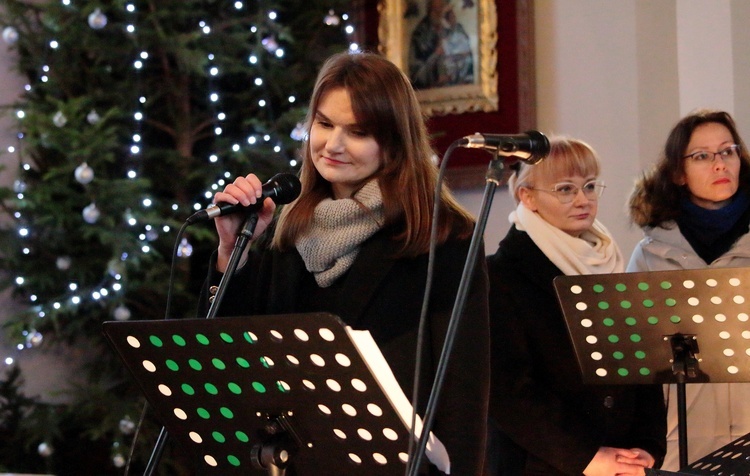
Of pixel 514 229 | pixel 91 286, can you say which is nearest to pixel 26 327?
pixel 91 286

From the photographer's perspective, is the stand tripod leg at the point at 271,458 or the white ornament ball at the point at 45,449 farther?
the white ornament ball at the point at 45,449

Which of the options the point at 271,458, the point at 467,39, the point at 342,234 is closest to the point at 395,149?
the point at 342,234

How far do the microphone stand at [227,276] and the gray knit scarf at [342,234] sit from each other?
7.2 inches

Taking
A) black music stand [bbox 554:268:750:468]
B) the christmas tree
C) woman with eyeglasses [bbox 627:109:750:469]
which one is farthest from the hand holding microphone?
the christmas tree

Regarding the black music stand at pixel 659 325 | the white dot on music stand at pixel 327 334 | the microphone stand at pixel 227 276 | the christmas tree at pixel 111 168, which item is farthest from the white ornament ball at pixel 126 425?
the white dot on music stand at pixel 327 334

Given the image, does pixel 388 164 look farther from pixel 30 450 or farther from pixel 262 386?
pixel 30 450

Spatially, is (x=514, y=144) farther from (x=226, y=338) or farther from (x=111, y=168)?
(x=111, y=168)

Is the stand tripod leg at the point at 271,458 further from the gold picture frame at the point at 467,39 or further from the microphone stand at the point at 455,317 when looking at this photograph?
the gold picture frame at the point at 467,39

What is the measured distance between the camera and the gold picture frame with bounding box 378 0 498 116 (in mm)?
4715

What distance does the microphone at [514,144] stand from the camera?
1.65 meters

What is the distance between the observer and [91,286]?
4477 millimetres

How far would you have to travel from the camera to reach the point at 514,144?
1.69 metres

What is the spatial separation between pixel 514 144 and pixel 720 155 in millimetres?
1481

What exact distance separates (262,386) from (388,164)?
2.31 ft
